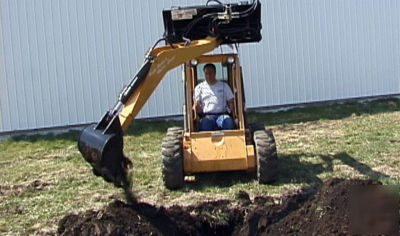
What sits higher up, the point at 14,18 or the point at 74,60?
the point at 14,18

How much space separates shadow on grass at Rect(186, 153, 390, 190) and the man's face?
124 centimetres

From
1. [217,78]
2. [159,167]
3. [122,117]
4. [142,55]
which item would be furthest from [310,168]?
[142,55]

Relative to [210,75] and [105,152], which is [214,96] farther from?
[105,152]

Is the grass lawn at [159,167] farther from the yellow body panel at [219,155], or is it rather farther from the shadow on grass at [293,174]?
the yellow body panel at [219,155]

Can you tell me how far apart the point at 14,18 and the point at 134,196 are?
7.75m

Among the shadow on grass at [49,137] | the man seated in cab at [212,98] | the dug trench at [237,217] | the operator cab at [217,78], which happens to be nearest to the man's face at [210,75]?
the man seated in cab at [212,98]

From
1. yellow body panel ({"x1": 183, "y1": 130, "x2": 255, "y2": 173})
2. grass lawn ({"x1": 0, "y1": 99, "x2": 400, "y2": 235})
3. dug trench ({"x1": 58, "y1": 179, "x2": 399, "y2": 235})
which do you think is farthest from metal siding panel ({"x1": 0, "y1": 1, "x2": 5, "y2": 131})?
dug trench ({"x1": 58, "y1": 179, "x2": 399, "y2": 235})

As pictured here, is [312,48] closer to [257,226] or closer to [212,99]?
[212,99]

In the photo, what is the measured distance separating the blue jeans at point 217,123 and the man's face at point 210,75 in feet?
1.78

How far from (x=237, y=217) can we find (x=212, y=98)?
2467 mm

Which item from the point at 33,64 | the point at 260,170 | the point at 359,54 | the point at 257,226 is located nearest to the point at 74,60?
the point at 33,64

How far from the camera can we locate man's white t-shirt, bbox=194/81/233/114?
877 centimetres

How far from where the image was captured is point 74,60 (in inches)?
557

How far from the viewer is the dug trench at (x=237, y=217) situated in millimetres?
5488
